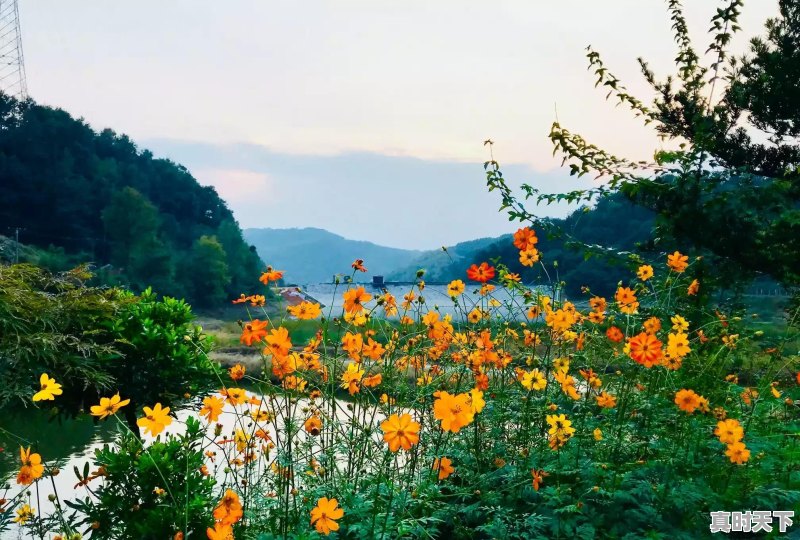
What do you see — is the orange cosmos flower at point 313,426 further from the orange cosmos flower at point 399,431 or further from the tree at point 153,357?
the tree at point 153,357

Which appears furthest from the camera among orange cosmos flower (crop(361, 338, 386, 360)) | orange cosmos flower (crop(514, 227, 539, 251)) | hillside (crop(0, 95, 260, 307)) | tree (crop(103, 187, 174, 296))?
hillside (crop(0, 95, 260, 307))

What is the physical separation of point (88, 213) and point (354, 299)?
1322 inches

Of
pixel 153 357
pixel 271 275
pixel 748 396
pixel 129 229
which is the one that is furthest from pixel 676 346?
pixel 129 229

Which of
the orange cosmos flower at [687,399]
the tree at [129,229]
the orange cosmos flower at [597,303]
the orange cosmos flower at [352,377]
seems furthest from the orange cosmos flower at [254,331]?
the tree at [129,229]

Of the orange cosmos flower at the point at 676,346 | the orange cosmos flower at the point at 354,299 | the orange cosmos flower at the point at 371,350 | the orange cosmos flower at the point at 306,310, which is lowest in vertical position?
Result: the orange cosmos flower at the point at 371,350

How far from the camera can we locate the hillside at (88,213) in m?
30.2

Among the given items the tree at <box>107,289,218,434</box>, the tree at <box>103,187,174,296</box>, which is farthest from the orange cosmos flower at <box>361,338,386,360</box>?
the tree at <box>103,187,174,296</box>

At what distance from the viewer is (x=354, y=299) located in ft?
7.97

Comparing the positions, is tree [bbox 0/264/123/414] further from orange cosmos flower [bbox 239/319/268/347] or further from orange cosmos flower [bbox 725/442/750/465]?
orange cosmos flower [bbox 725/442/750/465]

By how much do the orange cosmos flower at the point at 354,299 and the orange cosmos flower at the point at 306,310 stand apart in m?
0.16

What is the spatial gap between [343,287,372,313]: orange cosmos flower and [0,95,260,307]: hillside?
90.9 feet

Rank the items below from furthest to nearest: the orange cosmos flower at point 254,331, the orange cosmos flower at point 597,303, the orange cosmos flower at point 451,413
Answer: the orange cosmos flower at point 597,303
the orange cosmos flower at point 254,331
the orange cosmos flower at point 451,413

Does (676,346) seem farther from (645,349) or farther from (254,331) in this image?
(254,331)

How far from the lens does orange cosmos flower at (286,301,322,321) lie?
2541 mm
